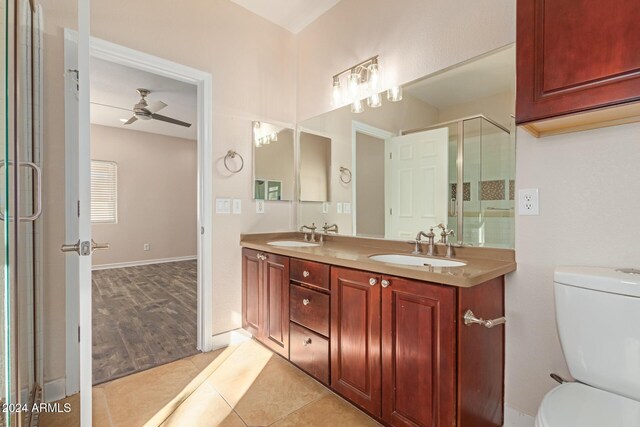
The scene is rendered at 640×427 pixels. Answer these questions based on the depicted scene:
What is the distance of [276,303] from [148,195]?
15.4 ft

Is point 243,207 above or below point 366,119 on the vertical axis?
below

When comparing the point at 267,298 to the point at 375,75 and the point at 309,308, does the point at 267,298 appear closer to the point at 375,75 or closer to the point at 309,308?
the point at 309,308

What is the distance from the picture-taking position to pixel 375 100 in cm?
208

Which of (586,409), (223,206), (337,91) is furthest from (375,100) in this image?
(586,409)

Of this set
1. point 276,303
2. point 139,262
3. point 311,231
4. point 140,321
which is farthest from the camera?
point 139,262

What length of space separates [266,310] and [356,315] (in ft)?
2.88

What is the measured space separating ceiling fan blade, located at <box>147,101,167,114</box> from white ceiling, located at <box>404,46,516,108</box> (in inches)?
115

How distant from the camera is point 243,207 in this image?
246 cm

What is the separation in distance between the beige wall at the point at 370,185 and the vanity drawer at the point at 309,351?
0.80 m

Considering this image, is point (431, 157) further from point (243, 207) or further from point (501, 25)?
point (243, 207)

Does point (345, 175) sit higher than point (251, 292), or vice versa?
point (345, 175)

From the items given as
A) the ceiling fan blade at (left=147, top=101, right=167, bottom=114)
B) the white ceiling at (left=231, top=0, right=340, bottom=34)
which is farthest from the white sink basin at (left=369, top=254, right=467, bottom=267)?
the ceiling fan blade at (left=147, top=101, right=167, bottom=114)

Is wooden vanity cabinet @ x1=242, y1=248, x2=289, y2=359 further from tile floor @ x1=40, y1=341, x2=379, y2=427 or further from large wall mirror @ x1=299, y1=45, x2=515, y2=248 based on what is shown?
large wall mirror @ x1=299, y1=45, x2=515, y2=248

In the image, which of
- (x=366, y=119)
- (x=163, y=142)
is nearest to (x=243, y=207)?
(x=366, y=119)
